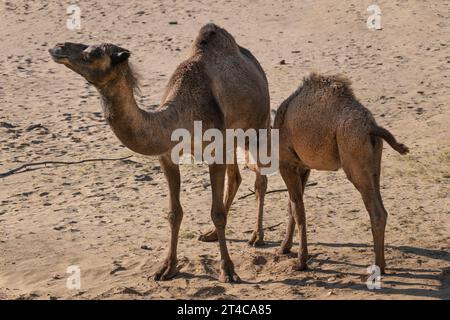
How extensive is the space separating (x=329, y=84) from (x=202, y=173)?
358 cm

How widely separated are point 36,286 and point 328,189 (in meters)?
3.90

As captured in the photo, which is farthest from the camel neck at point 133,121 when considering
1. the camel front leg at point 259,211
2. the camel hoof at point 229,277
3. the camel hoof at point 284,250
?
the camel front leg at point 259,211

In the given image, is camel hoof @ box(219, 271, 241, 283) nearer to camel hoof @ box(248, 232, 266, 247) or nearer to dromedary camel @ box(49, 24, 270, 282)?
dromedary camel @ box(49, 24, 270, 282)

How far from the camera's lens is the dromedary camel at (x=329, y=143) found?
878 centimetres

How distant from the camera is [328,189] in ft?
38.9

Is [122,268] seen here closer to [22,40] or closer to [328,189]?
[328,189]

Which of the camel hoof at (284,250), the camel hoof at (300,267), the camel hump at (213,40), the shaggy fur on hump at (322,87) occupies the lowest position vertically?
the camel hoof at (300,267)

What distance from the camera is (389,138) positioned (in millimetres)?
8625

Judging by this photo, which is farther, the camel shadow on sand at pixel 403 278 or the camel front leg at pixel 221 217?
the camel front leg at pixel 221 217

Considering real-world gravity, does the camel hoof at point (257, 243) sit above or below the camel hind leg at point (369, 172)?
below

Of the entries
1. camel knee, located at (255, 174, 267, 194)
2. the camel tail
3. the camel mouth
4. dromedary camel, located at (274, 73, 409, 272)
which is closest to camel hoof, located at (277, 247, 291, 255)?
dromedary camel, located at (274, 73, 409, 272)

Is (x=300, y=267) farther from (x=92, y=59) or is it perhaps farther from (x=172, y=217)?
(x=92, y=59)

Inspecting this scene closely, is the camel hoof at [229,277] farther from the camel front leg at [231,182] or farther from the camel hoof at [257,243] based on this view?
the camel front leg at [231,182]

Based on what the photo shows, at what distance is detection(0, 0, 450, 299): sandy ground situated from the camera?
9.43m
